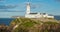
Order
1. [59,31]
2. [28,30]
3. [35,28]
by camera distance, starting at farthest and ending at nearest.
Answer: [28,30] → [35,28] → [59,31]

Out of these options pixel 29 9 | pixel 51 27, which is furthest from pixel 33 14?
pixel 51 27

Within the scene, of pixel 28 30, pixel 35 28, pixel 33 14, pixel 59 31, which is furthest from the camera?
pixel 33 14

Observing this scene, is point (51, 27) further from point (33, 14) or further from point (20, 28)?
point (33, 14)

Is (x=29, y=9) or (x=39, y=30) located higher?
(x=39, y=30)

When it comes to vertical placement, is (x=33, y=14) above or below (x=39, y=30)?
below

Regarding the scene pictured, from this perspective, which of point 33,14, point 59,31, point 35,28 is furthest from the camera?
point 33,14

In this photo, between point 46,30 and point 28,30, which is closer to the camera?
point 46,30

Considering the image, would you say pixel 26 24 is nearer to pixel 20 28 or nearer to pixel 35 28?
pixel 20 28

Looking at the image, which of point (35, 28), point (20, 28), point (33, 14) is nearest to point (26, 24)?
point (20, 28)

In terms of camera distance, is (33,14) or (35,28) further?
(33,14)
